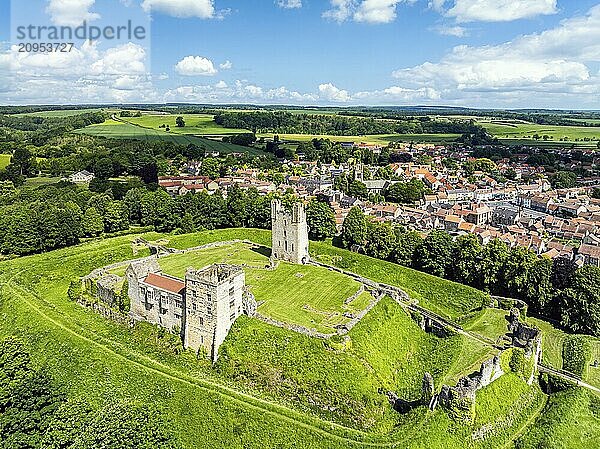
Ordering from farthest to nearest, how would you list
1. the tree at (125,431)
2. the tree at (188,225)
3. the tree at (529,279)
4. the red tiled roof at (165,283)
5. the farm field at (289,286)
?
the tree at (188,225) → the tree at (529,279) → the farm field at (289,286) → the red tiled roof at (165,283) → the tree at (125,431)

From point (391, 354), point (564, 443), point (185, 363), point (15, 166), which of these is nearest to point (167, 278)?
point (185, 363)

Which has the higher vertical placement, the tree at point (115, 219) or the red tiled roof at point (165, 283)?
the red tiled roof at point (165, 283)

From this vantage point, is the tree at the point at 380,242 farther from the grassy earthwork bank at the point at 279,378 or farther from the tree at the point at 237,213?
the tree at the point at 237,213

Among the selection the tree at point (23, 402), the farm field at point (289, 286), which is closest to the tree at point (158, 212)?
the farm field at point (289, 286)

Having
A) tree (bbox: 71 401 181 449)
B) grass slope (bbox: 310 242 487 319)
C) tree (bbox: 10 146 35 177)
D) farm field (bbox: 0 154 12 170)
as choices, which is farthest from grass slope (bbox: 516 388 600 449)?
farm field (bbox: 0 154 12 170)

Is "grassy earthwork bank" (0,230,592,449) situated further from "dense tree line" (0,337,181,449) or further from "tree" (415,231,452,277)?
"tree" (415,231,452,277)

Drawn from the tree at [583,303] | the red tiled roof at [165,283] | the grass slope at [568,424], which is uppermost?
the red tiled roof at [165,283]
